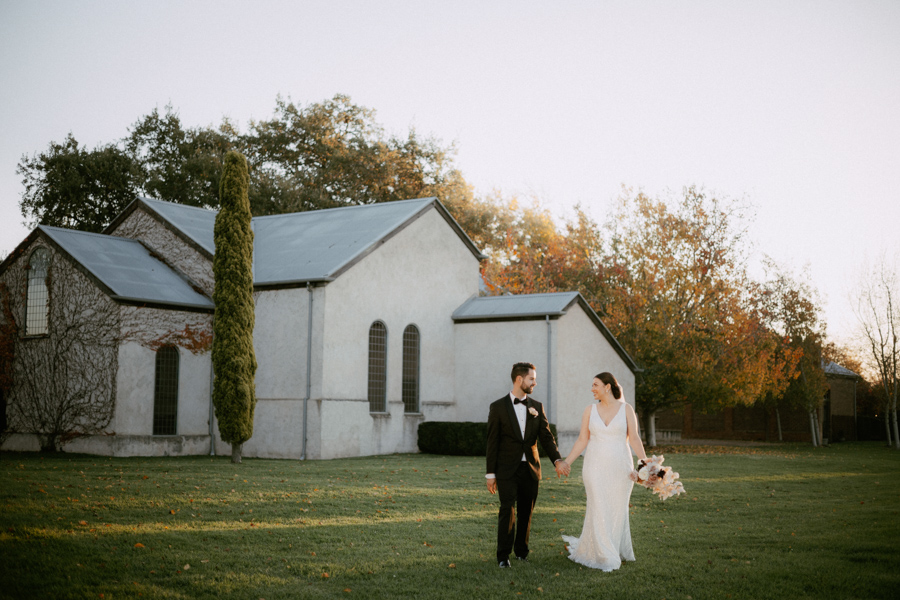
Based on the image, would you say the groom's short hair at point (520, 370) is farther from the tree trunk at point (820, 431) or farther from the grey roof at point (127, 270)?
the tree trunk at point (820, 431)

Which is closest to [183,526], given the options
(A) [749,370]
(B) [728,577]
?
(B) [728,577]

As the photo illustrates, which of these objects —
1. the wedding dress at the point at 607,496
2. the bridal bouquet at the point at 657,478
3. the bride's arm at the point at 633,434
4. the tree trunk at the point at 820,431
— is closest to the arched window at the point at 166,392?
the wedding dress at the point at 607,496

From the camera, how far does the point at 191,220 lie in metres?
27.6

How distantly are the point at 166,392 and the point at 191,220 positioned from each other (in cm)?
698

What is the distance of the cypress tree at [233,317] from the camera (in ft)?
67.4

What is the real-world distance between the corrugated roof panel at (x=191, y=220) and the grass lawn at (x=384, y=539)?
32.5 feet

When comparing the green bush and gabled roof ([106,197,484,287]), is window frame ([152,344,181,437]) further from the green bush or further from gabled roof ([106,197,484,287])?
the green bush

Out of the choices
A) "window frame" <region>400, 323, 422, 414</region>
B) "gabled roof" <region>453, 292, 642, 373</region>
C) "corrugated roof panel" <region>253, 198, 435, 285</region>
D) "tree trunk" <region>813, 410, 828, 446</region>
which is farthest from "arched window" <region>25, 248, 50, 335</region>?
"tree trunk" <region>813, 410, 828, 446</region>

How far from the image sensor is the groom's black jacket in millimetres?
8992

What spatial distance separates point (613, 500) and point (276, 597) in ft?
12.5

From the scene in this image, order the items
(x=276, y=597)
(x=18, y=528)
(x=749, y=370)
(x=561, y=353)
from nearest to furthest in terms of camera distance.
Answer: (x=276, y=597) → (x=18, y=528) → (x=561, y=353) → (x=749, y=370)

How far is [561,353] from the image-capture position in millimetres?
27047

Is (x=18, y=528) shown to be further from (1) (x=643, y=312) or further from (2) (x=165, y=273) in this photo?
(1) (x=643, y=312)

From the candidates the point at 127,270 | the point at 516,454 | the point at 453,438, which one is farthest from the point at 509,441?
the point at 127,270
